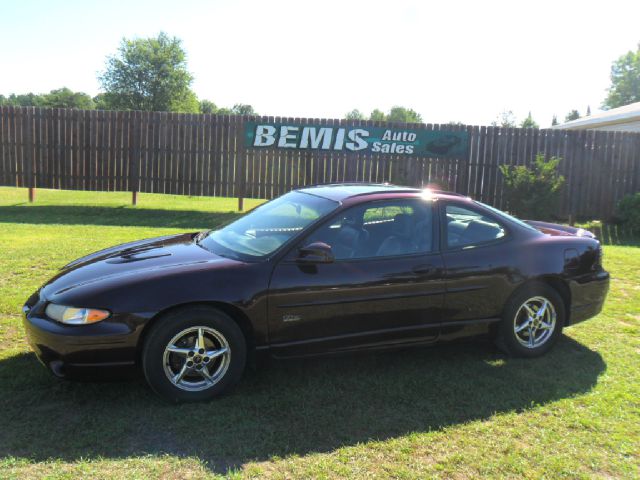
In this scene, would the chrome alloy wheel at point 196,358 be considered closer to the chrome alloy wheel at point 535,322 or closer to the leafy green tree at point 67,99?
the chrome alloy wheel at point 535,322

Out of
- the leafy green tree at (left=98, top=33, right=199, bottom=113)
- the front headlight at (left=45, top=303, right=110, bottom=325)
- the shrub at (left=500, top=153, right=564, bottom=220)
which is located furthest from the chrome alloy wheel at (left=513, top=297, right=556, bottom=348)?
the leafy green tree at (left=98, top=33, right=199, bottom=113)

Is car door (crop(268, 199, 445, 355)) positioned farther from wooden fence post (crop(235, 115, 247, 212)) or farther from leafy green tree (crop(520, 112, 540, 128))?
leafy green tree (crop(520, 112, 540, 128))

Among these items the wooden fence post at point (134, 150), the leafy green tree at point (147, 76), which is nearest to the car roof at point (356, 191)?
the wooden fence post at point (134, 150)

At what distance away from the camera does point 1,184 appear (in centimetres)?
1443

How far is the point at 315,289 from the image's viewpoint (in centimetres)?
371

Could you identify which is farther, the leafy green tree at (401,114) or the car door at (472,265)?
the leafy green tree at (401,114)

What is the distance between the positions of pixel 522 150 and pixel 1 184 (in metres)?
14.1

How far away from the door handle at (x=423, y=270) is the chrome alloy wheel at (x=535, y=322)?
921 millimetres

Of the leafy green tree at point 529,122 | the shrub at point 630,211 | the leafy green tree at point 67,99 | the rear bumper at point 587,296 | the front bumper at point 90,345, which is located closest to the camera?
the front bumper at point 90,345

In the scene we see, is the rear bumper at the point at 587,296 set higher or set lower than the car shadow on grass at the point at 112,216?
higher

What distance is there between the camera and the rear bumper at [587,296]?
4.58 metres

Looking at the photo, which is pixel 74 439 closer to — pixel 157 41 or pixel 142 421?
pixel 142 421

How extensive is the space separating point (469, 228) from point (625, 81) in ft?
225

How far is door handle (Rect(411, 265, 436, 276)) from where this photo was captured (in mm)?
3991
